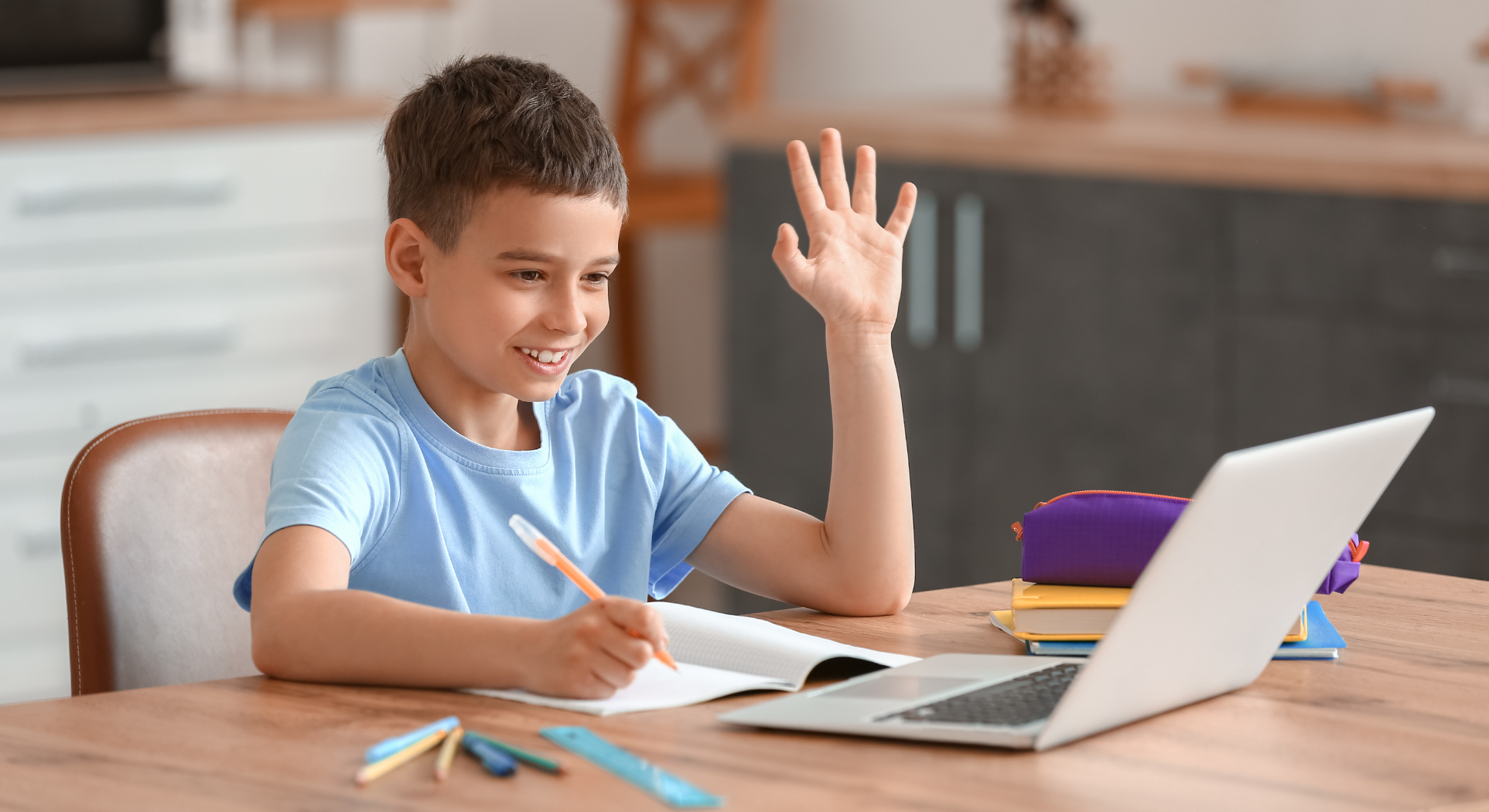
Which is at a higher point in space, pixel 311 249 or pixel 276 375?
pixel 311 249

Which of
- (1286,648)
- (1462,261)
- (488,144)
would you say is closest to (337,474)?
(488,144)

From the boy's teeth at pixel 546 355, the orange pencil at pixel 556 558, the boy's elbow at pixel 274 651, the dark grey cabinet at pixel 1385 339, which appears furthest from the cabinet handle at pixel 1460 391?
the boy's elbow at pixel 274 651

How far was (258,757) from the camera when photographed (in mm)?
910

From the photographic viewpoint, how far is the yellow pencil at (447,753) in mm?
871

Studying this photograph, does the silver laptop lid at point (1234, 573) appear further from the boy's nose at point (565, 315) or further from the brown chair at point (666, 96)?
the brown chair at point (666, 96)

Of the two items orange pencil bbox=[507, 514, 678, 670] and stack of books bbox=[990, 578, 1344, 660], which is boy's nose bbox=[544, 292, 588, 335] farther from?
stack of books bbox=[990, 578, 1344, 660]

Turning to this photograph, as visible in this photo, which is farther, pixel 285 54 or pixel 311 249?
pixel 285 54

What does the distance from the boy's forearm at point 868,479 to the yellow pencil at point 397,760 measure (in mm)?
397

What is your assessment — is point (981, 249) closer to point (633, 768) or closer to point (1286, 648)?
point (1286, 648)

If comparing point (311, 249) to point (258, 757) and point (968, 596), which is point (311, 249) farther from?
point (258, 757)

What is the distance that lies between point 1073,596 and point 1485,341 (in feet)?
5.27

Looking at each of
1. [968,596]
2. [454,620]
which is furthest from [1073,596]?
[454,620]

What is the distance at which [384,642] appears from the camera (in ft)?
3.38

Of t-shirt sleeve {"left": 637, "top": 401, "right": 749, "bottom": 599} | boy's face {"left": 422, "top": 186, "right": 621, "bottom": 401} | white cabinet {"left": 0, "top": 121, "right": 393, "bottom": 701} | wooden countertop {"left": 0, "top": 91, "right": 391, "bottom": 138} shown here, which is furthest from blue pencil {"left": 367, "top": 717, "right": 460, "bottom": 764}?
wooden countertop {"left": 0, "top": 91, "right": 391, "bottom": 138}
